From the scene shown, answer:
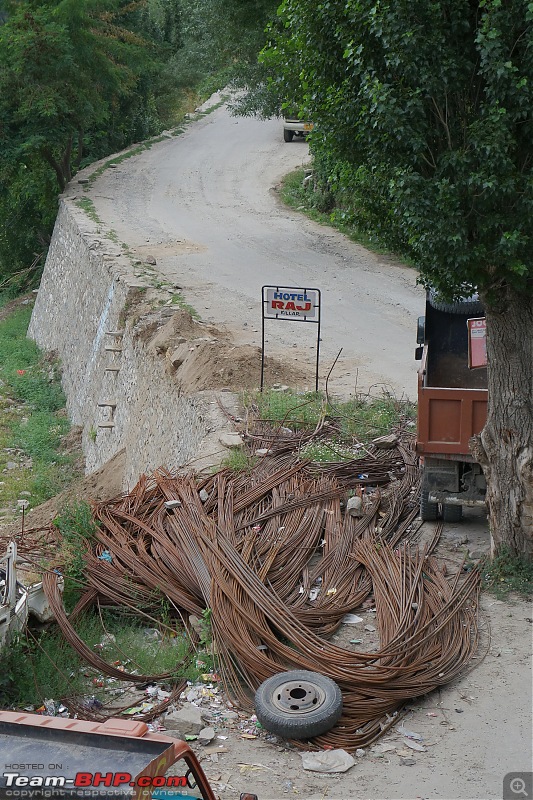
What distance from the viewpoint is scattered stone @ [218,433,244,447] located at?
10.6 metres

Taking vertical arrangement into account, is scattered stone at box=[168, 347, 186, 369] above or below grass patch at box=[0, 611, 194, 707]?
above

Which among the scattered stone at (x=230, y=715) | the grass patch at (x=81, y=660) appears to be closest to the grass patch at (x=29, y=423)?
the grass patch at (x=81, y=660)

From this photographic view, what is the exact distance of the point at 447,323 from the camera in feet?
32.8

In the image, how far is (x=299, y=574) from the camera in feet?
26.0

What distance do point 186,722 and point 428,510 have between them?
3670 millimetres

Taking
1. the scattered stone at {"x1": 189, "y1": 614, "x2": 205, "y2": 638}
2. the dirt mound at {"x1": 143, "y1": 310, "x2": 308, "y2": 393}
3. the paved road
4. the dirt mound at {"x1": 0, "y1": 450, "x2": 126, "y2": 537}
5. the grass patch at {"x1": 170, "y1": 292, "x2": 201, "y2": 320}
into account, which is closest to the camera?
the scattered stone at {"x1": 189, "y1": 614, "x2": 205, "y2": 638}

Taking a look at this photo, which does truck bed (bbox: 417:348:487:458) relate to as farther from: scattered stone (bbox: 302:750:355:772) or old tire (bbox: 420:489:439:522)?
scattered stone (bbox: 302:750:355:772)

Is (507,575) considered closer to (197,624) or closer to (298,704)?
(298,704)

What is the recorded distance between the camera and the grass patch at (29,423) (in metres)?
15.9

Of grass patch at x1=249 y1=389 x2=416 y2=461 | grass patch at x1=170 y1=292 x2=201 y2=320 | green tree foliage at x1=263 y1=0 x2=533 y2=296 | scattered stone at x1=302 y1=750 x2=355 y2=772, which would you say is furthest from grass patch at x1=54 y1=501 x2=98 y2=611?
grass patch at x1=170 y1=292 x2=201 y2=320

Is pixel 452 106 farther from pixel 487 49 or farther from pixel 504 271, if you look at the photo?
pixel 504 271

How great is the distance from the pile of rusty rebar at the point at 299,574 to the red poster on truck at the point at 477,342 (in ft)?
4.80

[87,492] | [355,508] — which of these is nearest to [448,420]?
[355,508]

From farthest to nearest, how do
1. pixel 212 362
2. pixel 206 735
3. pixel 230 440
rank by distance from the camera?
pixel 212 362 → pixel 230 440 → pixel 206 735
